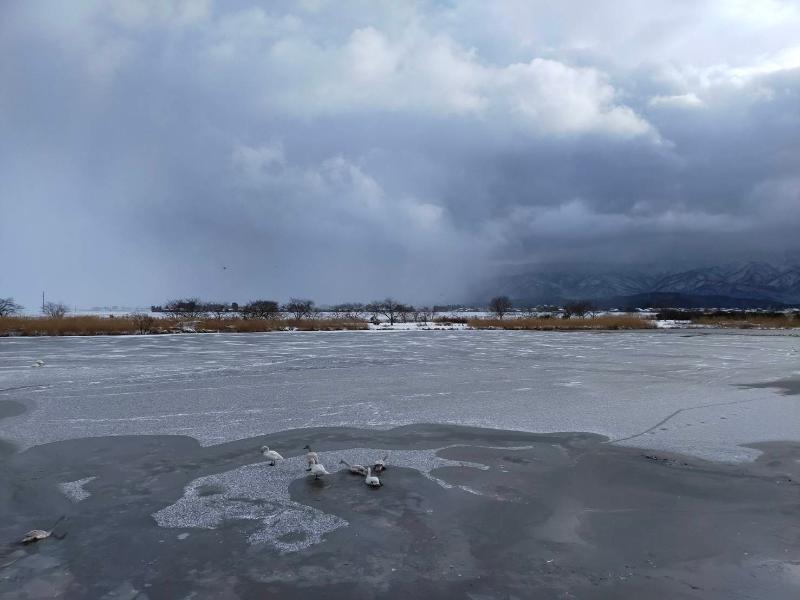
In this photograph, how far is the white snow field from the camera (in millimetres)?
7203

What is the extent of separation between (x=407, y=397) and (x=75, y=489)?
5.79 m

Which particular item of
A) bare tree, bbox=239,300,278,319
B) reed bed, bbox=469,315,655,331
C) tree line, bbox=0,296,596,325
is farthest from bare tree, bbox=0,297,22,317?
reed bed, bbox=469,315,655,331

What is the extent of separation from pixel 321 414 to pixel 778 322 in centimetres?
5323

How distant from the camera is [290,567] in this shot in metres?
3.45

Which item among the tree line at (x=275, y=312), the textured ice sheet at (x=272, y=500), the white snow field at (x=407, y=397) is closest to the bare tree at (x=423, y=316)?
the tree line at (x=275, y=312)

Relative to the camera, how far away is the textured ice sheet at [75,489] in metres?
4.72

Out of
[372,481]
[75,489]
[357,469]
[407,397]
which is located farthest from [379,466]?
[407,397]

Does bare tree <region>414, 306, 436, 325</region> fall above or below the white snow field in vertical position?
above

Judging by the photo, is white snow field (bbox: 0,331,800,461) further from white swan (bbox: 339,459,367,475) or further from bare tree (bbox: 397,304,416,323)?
bare tree (bbox: 397,304,416,323)

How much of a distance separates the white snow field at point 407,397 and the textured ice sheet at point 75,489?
5.27 feet

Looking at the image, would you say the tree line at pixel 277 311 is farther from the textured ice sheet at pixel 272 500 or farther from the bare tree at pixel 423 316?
the textured ice sheet at pixel 272 500

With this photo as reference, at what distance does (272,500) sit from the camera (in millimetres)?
4645

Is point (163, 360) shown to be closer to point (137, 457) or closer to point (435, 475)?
point (137, 457)

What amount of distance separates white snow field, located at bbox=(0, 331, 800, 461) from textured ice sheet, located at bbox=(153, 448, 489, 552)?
150cm
